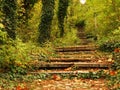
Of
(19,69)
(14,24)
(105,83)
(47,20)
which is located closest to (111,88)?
(105,83)

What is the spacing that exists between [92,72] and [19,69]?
2.31 m

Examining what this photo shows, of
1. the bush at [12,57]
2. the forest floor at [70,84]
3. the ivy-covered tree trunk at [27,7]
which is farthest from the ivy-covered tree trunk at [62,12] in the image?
the forest floor at [70,84]

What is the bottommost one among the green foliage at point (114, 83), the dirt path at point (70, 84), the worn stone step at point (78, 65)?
the dirt path at point (70, 84)

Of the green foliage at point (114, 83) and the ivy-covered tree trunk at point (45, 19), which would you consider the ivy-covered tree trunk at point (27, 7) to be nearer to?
the ivy-covered tree trunk at point (45, 19)

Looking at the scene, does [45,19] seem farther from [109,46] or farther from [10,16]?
[10,16]

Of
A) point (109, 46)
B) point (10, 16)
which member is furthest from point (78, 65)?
point (109, 46)

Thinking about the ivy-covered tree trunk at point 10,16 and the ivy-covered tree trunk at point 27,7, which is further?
the ivy-covered tree trunk at point 27,7

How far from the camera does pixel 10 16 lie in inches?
439

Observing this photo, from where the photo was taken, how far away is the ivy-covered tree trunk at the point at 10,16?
11.0 meters

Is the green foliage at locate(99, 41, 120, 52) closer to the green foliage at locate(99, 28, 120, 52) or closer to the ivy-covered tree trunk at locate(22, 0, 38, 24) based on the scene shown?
the green foliage at locate(99, 28, 120, 52)

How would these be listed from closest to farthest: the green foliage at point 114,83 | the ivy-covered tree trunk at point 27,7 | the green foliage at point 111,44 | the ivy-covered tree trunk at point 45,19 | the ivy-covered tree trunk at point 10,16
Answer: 1. the green foliage at point 114,83
2. the ivy-covered tree trunk at point 10,16
3. the green foliage at point 111,44
4. the ivy-covered tree trunk at point 45,19
5. the ivy-covered tree trunk at point 27,7

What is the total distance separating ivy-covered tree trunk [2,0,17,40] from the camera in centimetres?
1098

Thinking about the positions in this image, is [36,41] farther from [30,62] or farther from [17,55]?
[17,55]

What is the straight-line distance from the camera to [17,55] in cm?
1005
